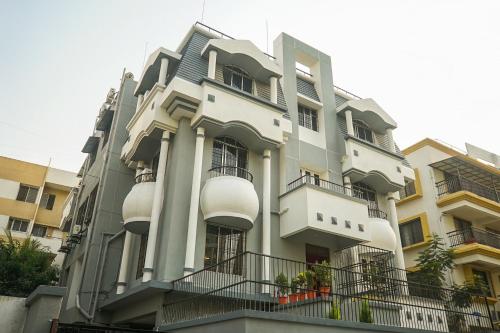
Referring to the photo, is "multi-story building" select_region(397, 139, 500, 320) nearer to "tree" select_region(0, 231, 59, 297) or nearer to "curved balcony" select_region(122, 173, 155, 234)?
"curved balcony" select_region(122, 173, 155, 234)

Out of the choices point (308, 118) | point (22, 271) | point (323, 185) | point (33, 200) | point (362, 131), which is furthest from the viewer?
point (33, 200)

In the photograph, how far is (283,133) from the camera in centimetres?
1708

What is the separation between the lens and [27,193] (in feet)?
111

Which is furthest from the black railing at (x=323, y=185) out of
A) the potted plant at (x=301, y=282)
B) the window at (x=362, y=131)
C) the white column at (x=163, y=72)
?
the white column at (x=163, y=72)

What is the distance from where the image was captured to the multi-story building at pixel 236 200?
1305 centimetres

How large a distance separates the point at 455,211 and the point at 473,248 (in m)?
2.96

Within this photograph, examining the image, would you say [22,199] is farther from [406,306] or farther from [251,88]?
[406,306]

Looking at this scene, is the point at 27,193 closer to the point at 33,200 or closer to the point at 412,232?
the point at 33,200

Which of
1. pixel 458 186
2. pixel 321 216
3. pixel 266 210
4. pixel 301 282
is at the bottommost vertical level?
pixel 301 282

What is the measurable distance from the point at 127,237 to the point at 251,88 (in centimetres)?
805

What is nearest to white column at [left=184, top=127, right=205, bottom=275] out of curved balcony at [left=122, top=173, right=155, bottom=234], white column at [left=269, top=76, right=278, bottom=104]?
curved balcony at [left=122, top=173, right=155, bottom=234]

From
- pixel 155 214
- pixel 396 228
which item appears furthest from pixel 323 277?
pixel 396 228

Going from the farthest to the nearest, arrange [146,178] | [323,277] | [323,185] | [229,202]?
[323,185], [146,178], [229,202], [323,277]

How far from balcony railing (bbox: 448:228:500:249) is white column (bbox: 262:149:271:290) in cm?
1408
